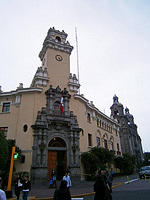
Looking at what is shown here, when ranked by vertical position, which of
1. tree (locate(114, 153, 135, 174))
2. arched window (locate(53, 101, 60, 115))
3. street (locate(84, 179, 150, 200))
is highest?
arched window (locate(53, 101, 60, 115))

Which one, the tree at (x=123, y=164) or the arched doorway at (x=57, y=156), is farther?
the tree at (x=123, y=164)

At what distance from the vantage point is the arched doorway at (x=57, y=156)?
23061 mm

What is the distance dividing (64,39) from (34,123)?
61.3 feet

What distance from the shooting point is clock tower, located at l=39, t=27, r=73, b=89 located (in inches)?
1134

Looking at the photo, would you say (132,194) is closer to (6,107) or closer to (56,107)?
(56,107)

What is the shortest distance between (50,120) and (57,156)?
512 centimetres

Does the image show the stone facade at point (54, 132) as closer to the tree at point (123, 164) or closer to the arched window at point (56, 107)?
the arched window at point (56, 107)

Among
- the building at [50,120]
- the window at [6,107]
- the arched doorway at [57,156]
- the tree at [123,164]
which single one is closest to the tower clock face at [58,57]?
the building at [50,120]

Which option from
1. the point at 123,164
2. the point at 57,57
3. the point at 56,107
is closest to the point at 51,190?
the point at 56,107

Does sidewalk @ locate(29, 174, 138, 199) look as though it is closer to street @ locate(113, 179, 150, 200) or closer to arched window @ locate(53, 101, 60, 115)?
street @ locate(113, 179, 150, 200)

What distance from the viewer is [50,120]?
79.7ft

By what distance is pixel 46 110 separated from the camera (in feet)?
82.4

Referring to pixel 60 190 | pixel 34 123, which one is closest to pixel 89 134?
pixel 34 123

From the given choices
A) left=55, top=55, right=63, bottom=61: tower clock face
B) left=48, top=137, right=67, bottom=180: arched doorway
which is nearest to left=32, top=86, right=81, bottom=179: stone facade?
left=48, top=137, right=67, bottom=180: arched doorway
